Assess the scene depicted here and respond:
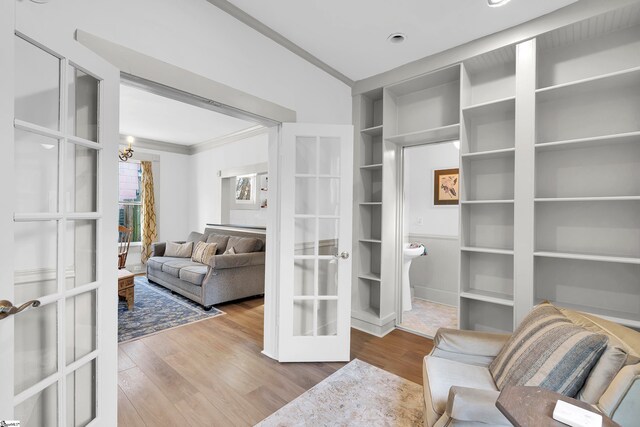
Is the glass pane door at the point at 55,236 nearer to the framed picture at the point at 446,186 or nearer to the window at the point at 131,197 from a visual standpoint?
the framed picture at the point at 446,186

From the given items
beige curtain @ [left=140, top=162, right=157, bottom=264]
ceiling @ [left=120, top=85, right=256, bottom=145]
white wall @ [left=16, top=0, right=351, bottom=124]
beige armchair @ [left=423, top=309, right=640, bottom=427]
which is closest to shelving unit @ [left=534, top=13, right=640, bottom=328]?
beige armchair @ [left=423, top=309, right=640, bottom=427]

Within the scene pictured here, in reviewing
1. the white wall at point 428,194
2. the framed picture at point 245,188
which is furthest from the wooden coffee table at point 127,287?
the white wall at point 428,194

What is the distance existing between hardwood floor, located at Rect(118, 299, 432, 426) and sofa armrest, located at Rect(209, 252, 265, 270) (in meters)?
0.78

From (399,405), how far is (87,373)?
1.79 metres

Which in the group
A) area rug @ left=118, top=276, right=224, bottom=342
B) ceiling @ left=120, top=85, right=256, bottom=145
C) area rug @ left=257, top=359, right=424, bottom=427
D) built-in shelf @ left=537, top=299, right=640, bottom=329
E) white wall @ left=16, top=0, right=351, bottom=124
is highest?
ceiling @ left=120, top=85, right=256, bottom=145

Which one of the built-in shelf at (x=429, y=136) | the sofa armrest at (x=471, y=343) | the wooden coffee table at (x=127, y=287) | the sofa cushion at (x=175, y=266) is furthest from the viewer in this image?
the sofa cushion at (x=175, y=266)

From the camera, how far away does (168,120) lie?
4.69 meters

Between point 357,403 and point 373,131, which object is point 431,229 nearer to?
point 373,131

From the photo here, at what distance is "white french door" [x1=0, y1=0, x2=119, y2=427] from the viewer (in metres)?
1.02

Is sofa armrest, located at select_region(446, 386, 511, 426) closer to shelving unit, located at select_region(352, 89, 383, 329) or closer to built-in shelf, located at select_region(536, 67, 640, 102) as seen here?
shelving unit, located at select_region(352, 89, 383, 329)

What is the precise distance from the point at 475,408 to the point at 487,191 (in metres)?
1.95

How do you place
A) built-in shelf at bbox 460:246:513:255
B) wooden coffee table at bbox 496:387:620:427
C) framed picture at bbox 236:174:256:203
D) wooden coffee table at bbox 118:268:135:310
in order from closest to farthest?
wooden coffee table at bbox 496:387:620:427
built-in shelf at bbox 460:246:513:255
wooden coffee table at bbox 118:268:135:310
framed picture at bbox 236:174:256:203

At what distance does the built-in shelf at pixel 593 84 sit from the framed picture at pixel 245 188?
4.19 metres

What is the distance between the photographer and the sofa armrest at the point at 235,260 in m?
3.86
